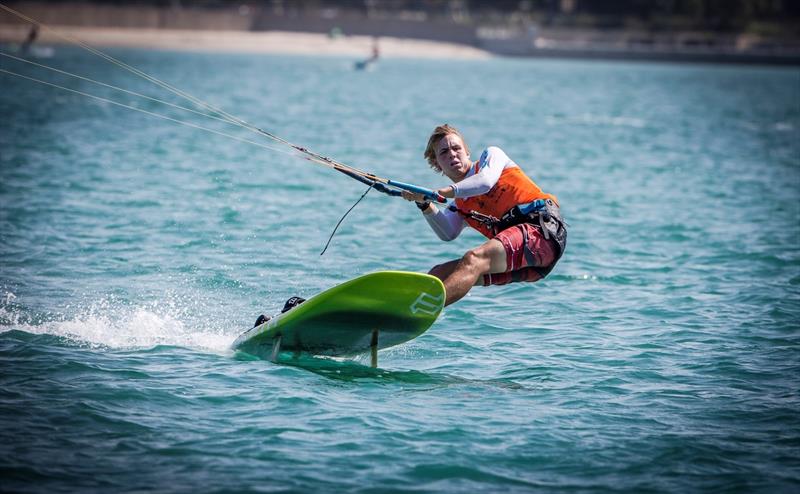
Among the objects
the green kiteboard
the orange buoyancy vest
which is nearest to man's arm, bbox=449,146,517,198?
the orange buoyancy vest

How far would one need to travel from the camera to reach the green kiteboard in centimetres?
902

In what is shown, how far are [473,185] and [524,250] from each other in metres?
0.73

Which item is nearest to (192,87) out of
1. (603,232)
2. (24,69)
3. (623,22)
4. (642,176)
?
(24,69)

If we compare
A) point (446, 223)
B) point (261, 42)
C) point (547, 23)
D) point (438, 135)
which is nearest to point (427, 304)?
point (446, 223)

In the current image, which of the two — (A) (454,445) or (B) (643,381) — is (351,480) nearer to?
(A) (454,445)

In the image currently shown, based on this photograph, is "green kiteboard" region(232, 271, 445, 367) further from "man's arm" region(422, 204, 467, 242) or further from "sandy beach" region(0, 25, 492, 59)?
"sandy beach" region(0, 25, 492, 59)

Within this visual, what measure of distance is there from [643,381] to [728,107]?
46918mm

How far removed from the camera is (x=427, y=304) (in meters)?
9.11

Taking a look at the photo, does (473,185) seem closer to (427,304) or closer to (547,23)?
(427,304)

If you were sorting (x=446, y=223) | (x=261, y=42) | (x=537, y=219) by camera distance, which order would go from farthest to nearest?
1. (x=261, y=42)
2. (x=446, y=223)
3. (x=537, y=219)

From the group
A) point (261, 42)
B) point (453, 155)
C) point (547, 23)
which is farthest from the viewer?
point (547, 23)

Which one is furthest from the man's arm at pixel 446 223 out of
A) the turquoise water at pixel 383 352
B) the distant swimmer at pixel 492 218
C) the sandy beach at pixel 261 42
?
the sandy beach at pixel 261 42

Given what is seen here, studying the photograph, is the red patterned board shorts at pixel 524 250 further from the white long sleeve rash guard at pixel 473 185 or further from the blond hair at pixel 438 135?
the blond hair at pixel 438 135

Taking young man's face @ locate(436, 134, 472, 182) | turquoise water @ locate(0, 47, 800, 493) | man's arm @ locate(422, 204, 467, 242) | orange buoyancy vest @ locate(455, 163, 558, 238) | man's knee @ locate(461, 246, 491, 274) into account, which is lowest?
turquoise water @ locate(0, 47, 800, 493)
